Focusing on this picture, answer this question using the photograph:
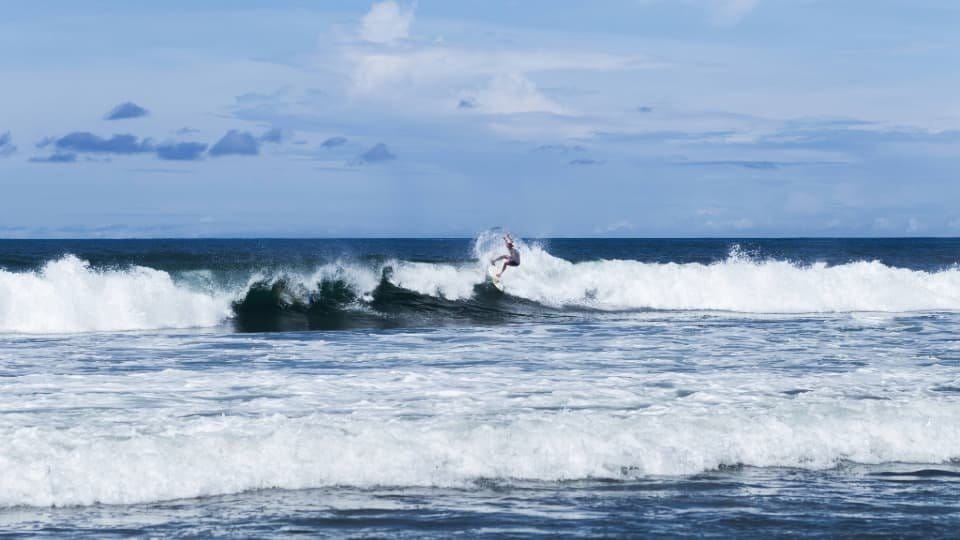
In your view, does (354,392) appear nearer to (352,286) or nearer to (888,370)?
(888,370)

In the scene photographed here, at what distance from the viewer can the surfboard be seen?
105ft

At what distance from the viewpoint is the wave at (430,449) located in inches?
350

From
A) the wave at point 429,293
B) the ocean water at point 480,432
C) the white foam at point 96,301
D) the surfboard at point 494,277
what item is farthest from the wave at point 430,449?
the surfboard at point 494,277

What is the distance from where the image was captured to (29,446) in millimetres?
9367

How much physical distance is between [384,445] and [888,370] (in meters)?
8.22

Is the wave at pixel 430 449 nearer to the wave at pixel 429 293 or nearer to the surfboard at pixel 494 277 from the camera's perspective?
the wave at pixel 429 293

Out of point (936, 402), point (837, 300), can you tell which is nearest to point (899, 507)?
point (936, 402)

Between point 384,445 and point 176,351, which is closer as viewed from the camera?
point 384,445

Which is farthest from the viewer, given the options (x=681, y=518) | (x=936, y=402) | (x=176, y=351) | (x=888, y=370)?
(x=176, y=351)

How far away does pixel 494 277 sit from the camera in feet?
106

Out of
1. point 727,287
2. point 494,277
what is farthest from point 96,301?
point 727,287

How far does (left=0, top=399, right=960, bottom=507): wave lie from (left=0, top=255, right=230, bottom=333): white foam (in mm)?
14001

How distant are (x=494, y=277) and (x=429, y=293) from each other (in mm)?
2526

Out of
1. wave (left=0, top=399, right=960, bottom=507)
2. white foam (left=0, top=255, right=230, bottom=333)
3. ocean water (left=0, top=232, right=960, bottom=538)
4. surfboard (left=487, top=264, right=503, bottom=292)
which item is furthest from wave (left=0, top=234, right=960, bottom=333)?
wave (left=0, top=399, right=960, bottom=507)
